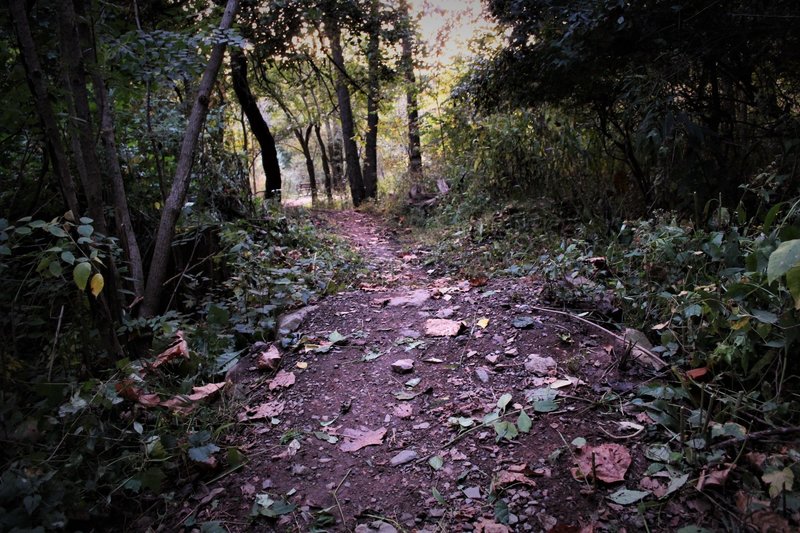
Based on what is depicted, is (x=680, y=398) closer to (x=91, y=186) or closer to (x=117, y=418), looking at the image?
(x=117, y=418)

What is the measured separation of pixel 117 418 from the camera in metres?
2.05

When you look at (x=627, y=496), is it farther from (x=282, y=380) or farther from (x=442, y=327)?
(x=282, y=380)

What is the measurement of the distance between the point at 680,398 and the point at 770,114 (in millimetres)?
3064

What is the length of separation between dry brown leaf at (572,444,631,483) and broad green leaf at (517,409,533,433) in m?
0.24

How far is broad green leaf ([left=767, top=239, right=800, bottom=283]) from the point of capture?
4.61 ft

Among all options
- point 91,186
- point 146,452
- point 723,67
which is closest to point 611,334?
point 146,452

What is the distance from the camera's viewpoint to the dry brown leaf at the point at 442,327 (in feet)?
9.59

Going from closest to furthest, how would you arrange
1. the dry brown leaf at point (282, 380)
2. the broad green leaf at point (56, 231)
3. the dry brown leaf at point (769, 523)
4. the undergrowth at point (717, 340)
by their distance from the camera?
the dry brown leaf at point (769, 523)
the undergrowth at point (717, 340)
the broad green leaf at point (56, 231)
the dry brown leaf at point (282, 380)

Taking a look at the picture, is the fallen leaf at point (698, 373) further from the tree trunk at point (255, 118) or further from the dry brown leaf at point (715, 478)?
the tree trunk at point (255, 118)

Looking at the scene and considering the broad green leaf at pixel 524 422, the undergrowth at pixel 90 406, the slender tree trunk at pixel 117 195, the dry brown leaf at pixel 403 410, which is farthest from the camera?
the slender tree trunk at pixel 117 195

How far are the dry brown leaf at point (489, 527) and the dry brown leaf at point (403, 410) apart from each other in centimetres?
71

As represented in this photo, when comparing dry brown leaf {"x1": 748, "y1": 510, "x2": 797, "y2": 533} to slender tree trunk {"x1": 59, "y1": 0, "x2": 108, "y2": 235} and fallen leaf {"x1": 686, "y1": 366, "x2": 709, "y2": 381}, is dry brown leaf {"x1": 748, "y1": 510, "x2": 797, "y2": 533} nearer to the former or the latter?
fallen leaf {"x1": 686, "y1": 366, "x2": 709, "y2": 381}

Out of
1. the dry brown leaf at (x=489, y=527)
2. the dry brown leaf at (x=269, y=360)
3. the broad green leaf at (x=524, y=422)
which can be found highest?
the dry brown leaf at (x=269, y=360)

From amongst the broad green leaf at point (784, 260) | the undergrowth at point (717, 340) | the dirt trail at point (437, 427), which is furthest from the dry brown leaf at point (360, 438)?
the broad green leaf at point (784, 260)
